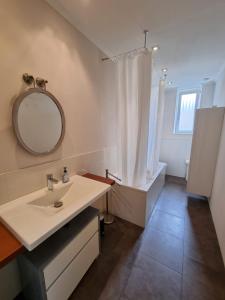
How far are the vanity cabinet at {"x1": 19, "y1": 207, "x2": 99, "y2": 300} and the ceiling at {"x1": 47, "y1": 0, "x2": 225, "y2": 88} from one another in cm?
185

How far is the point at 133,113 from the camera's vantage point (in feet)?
5.54

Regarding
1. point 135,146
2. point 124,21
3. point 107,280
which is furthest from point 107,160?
point 124,21

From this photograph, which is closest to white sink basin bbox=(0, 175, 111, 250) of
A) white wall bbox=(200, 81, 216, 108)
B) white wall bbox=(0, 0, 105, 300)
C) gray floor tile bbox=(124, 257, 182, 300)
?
white wall bbox=(0, 0, 105, 300)

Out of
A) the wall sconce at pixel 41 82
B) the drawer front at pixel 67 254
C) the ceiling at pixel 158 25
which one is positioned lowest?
the drawer front at pixel 67 254

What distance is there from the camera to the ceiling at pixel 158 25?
3.72 feet

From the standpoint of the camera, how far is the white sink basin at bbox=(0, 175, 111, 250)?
70 cm

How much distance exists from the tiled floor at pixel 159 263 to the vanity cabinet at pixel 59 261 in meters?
0.26

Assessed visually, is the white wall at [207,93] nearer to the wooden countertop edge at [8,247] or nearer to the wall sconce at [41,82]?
the wall sconce at [41,82]

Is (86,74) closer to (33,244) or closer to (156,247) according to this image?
(33,244)

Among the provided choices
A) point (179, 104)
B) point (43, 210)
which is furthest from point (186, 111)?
point (43, 210)

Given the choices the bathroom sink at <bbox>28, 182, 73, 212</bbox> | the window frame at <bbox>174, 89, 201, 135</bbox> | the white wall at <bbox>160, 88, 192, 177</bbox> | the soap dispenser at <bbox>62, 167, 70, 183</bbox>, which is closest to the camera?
the bathroom sink at <bbox>28, 182, 73, 212</bbox>

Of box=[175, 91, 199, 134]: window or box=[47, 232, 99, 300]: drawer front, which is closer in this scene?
box=[47, 232, 99, 300]: drawer front

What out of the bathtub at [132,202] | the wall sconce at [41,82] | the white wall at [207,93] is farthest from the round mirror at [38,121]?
the white wall at [207,93]

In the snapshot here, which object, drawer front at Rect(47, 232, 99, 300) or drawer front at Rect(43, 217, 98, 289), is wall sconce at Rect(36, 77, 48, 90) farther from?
drawer front at Rect(47, 232, 99, 300)
